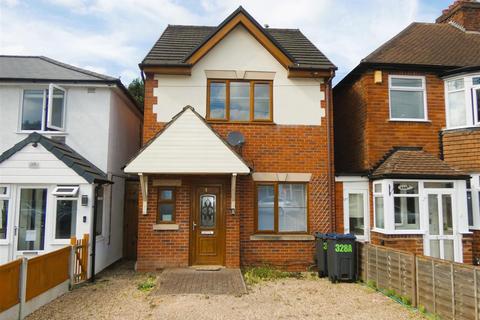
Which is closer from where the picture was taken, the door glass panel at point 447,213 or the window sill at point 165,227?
the window sill at point 165,227

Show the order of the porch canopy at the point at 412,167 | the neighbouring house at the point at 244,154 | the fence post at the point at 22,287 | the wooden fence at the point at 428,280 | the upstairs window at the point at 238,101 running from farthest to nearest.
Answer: the upstairs window at the point at 238,101
the porch canopy at the point at 412,167
the neighbouring house at the point at 244,154
the fence post at the point at 22,287
the wooden fence at the point at 428,280

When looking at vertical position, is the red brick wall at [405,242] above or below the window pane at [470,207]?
below

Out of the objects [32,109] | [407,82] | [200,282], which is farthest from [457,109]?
[32,109]

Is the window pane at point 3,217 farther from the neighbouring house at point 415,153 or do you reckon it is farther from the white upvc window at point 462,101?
the white upvc window at point 462,101

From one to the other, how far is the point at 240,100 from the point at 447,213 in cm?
691

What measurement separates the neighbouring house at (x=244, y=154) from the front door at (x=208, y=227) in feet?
0.09

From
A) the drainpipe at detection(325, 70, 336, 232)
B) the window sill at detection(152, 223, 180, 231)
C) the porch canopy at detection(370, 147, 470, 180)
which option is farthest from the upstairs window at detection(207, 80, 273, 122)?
the porch canopy at detection(370, 147, 470, 180)

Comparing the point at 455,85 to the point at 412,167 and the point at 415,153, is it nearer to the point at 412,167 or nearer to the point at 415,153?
the point at 415,153

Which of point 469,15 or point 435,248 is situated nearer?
point 435,248

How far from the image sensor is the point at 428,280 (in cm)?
683

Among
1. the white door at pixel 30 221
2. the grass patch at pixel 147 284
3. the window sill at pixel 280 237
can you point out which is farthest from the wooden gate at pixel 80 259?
the window sill at pixel 280 237

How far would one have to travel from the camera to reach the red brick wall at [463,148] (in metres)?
11.1

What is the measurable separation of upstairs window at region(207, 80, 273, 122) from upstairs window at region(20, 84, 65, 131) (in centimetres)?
447

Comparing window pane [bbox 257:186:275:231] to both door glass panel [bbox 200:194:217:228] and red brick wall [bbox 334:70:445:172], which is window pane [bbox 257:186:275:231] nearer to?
door glass panel [bbox 200:194:217:228]
